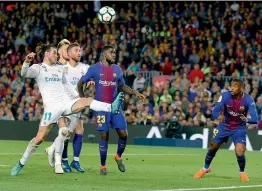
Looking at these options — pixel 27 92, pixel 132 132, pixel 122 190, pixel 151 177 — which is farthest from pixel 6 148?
pixel 122 190

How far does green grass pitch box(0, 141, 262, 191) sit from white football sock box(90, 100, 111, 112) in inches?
47.3

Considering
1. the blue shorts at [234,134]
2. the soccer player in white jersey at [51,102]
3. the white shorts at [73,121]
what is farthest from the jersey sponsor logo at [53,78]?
the blue shorts at [234,134]

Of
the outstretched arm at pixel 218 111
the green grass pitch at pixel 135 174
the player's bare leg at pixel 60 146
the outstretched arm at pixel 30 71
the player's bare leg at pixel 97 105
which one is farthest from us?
the player's bare leg at pixel 60 146

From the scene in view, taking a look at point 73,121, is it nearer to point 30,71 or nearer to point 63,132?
point 63,132

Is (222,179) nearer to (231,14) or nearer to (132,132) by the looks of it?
(132,132)

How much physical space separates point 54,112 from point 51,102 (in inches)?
10.1

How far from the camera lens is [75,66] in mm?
16562

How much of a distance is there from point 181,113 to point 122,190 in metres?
15.6

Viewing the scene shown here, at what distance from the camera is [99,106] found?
14562 millimetres

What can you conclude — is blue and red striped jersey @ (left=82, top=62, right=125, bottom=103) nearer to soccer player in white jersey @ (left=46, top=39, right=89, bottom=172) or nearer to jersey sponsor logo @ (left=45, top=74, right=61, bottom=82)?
jersey sponsor logo @ (left=45, top=74, right=61, bottom=82)

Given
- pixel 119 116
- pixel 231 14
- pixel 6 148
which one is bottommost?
pixel 6 148

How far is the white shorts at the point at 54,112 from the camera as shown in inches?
591

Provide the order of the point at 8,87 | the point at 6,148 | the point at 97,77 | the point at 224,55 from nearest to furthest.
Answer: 1. the point at 97,77
2. the point at 6,148
3. the point at 224,55
4. the point at 8,87

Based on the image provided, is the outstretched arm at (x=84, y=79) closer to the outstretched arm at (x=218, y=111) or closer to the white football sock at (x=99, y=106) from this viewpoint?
the white football sock at (x=99, y=106)
